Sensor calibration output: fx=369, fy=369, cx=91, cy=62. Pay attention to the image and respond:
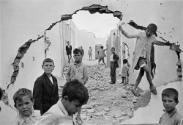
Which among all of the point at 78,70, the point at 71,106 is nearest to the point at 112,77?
the point at 78,70

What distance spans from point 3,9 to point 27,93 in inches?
43.0

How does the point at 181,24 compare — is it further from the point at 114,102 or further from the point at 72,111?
the point at 72,111

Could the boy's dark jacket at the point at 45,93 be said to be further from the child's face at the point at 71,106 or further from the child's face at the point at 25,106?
the child's face at the point at 71,106

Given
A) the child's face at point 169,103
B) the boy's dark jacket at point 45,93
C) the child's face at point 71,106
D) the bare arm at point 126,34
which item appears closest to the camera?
the child's face at point 71,106

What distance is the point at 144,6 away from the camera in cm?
399

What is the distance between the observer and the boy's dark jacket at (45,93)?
12.6 feet

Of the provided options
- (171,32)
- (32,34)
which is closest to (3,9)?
(32,34)

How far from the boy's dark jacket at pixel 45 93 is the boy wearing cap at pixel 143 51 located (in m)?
0.85

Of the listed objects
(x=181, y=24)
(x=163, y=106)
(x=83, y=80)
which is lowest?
(x=163, y=106)

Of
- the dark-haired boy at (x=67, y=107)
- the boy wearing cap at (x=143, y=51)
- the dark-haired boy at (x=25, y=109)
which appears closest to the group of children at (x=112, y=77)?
the boy wearing cap at (x=143, y=51)

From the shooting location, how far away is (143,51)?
3994 millimetres

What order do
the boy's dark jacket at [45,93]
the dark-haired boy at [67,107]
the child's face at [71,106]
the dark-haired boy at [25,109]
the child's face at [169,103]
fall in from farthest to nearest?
the boy's dark jacket at [45,93] → the child's face at [169,103] → the dark-haired boy at [25,109] → the child's face at [71,106] → the dark-haired boy at [67,107]

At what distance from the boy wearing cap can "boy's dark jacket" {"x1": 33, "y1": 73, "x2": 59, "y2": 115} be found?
0.85 metres

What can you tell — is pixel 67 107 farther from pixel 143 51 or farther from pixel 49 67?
pixel 143 51
